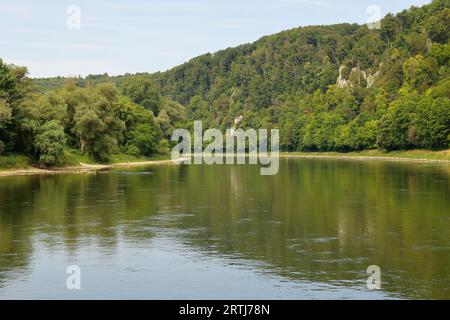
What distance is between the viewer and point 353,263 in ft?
98.4

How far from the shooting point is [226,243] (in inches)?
1409

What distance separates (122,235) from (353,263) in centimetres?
1486

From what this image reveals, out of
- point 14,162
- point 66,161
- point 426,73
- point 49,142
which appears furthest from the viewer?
point 426,73

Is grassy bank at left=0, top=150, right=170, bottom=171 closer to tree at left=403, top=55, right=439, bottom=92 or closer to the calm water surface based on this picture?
the calm water surface

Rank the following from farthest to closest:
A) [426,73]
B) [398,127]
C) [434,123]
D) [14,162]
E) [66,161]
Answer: [426,73]
[398,127]
[434,123]
[66,161]
[14,162]

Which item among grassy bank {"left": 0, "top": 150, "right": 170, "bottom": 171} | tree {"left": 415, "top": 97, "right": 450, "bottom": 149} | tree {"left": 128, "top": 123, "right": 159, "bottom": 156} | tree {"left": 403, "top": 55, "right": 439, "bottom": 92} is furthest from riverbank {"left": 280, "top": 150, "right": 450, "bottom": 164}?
grassy bank {"left": 0, "top": 150, "right": 170, "bottom": 171}

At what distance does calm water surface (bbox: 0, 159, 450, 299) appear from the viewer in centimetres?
2588

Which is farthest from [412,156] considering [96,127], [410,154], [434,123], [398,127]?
[96,127]

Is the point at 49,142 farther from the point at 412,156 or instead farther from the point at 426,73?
the point at 426,73

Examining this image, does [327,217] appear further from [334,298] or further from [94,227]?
[334,298]

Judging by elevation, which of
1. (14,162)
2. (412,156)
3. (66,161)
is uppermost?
(14,162)

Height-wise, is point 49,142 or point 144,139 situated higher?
point 49,142

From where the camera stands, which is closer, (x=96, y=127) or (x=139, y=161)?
(x=96, y=127)
